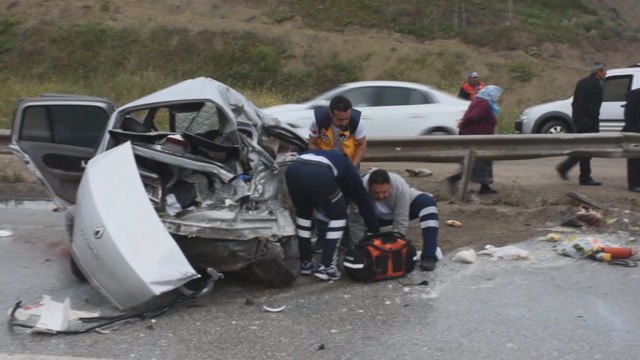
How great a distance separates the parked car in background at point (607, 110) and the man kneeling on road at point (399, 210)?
875cm

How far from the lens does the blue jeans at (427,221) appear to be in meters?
6.27

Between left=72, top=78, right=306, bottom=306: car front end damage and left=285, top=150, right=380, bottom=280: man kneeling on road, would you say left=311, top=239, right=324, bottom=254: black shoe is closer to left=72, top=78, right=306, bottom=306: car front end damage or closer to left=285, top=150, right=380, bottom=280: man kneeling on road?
left=285, top=150, right=380, bottom=280: man kneeling on road

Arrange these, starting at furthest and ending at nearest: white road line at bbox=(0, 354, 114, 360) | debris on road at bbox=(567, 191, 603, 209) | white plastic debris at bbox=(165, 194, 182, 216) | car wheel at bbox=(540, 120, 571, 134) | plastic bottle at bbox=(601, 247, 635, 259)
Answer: car wheel at bbox=(540, 120, 571, 134)
debris on road at bbox=(567, 191, 603, 209)
plastic bottle at bbox=(601, 247, 635, 259)
white plastic debris at bbox=(165, 194, 182, 216)
white road line at bbox=(0, 354, 114, 360)

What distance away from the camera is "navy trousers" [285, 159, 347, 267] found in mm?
5820

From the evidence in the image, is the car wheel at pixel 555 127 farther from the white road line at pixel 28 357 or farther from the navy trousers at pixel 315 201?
the white road line at pixel 28 357

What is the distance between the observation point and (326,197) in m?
5.86

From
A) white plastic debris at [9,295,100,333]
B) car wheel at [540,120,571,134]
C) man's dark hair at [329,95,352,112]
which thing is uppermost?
man's dark hair at [329,95,352,112]

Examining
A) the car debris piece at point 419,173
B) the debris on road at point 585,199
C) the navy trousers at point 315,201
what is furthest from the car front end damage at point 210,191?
the car debris piece at point 419,173

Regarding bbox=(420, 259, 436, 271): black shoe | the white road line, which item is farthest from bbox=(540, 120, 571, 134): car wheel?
the white road line

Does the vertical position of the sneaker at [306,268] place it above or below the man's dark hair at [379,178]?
below

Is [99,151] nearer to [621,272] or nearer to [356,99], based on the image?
[621,272]

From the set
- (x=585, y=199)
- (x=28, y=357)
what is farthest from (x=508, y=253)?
(x=28, y=357)

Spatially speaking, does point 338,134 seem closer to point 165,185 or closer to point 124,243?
point 165,185

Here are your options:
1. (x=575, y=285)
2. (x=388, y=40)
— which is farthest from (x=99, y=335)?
(x=388, y=40)
